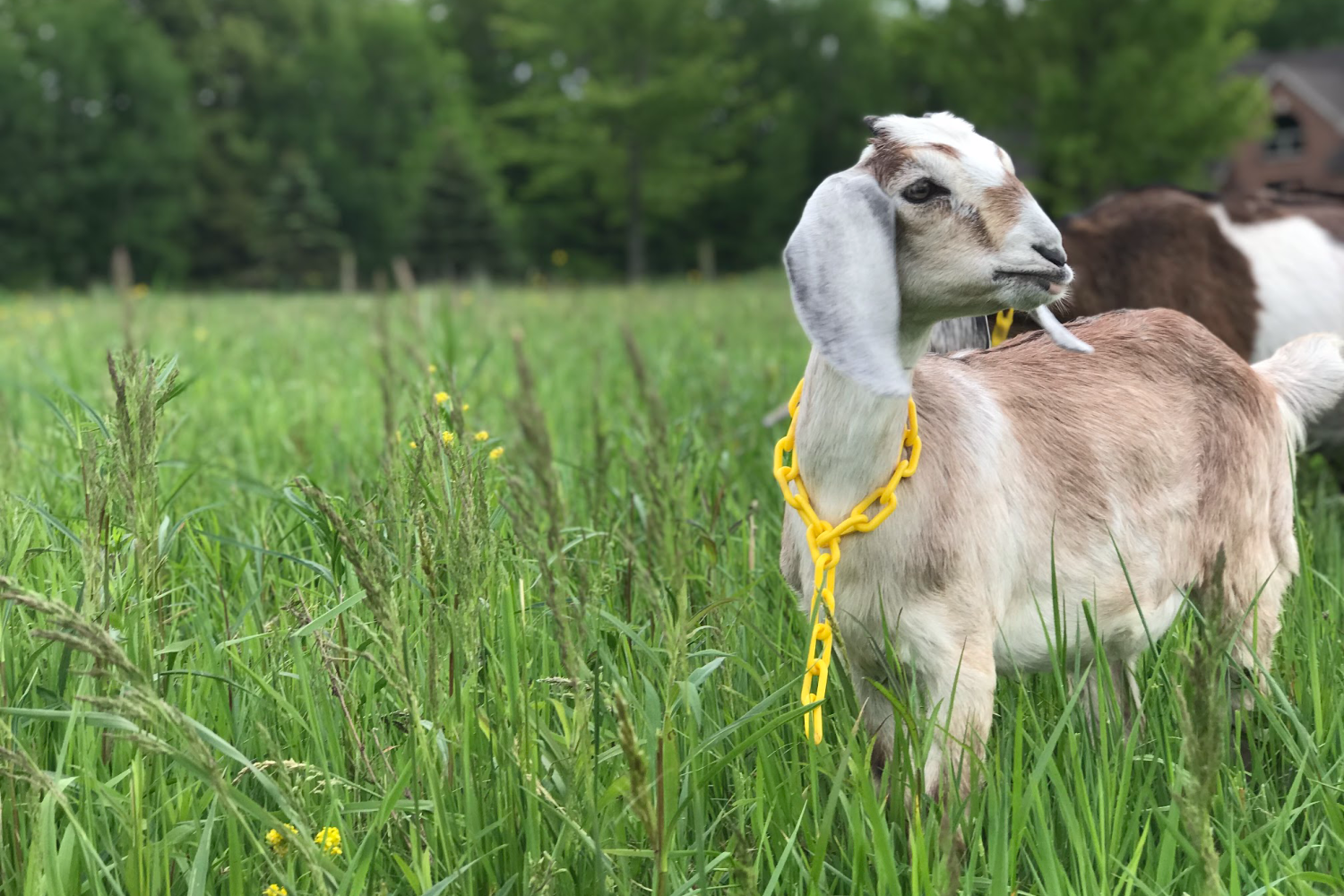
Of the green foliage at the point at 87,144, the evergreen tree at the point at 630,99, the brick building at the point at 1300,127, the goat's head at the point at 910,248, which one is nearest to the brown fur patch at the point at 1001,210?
the goat's head at the point at 910,248

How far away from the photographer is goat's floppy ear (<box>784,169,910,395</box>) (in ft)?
A: 5.30

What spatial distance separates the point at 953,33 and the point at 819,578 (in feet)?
74.5

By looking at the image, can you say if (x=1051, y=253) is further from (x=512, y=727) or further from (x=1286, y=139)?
(x=1286, y=139)

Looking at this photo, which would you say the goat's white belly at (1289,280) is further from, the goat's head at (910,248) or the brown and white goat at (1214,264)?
the goat's head at (910,248)

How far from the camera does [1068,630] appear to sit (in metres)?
2.03

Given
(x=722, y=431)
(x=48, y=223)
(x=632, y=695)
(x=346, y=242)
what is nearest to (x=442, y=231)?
(x=346, y=242)

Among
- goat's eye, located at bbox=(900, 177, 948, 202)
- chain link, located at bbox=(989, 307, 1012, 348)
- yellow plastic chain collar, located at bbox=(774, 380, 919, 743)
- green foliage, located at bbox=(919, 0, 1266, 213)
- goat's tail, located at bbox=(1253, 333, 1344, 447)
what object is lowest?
yellow plastic chain collar, located at bbox=(774, 380, 919, 743)

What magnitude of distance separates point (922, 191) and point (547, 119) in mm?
35250

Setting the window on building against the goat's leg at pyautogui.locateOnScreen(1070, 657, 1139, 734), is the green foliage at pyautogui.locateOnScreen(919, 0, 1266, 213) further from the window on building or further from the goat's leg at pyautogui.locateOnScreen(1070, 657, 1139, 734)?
the goat's leg at pyautogui.locateOnScreen(1070, 657, 1139, 734)

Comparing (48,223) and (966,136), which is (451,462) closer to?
(966,136)

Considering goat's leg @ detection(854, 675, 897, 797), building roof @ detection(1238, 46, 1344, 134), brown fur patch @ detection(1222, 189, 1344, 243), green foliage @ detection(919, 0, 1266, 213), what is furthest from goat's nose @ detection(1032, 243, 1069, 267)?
building roof @ detection(1238, 46, 1344, 134)

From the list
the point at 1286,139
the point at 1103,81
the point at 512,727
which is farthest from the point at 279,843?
the point at 1286,139

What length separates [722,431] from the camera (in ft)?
12.9

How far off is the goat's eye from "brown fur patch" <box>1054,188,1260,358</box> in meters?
1.96
